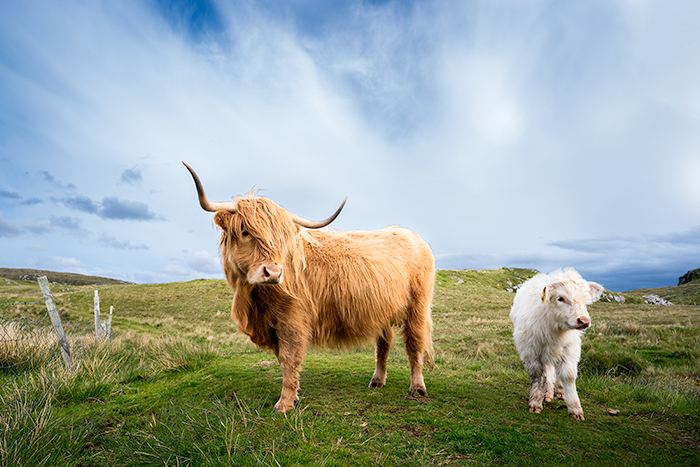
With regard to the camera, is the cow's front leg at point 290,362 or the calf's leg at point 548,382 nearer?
the cow's front leg at point 290,362

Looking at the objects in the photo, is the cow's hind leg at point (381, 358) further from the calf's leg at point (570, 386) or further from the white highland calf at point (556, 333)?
the calf's leg at point (570, 386)

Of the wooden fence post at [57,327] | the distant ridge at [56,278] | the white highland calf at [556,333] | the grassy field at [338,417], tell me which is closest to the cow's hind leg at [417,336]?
the grassy field at [338,417]

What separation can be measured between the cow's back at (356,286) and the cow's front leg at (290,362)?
0.42m

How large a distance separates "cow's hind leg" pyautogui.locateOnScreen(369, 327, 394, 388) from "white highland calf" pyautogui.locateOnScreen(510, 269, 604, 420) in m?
1.86

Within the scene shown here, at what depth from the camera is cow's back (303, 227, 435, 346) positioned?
440cm

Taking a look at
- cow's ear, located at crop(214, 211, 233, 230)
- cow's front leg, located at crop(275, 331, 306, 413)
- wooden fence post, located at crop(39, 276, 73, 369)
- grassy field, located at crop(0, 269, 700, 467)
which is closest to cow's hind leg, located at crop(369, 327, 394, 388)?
grassy field, located at crop(0, 269, 700, 467)

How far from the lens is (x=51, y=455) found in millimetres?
2941

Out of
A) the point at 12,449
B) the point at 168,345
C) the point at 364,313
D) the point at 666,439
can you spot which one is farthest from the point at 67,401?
the point at 666,439

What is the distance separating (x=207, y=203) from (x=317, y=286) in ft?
5.47

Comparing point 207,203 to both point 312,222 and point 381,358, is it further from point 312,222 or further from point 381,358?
point 381,358

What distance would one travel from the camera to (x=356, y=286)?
4441 millimetres

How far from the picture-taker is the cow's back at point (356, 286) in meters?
4.40

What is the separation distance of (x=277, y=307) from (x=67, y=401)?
11.4 feet

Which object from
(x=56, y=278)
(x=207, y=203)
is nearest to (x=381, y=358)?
(x=207, y=203)
